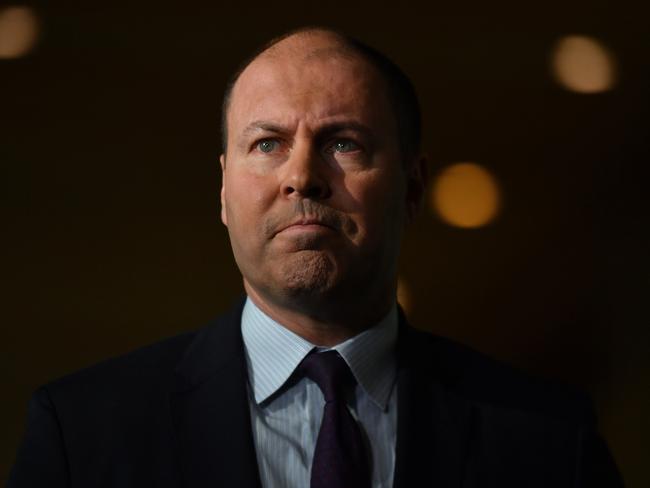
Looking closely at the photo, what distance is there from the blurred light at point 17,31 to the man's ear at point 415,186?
0.70m

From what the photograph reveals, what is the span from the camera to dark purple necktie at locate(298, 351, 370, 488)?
108cm

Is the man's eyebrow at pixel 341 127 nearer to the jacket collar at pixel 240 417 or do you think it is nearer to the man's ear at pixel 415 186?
the man's ear at pixel 415 186

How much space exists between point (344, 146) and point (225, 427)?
386mm

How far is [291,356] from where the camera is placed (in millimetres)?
1168

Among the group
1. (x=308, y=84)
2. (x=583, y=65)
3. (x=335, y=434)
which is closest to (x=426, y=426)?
(x=335, y=434)

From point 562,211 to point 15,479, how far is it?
1012mm

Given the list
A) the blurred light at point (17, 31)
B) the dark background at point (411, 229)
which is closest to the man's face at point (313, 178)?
the dark background at point (411, 229)

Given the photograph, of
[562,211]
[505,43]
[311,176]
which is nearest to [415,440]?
[311,176]

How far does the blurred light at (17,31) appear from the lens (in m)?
1.52

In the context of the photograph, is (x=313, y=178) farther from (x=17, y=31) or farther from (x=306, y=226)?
(x=17, y=31)

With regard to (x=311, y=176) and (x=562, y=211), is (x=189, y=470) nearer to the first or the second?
(x=311, y=176)

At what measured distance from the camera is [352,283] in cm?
115

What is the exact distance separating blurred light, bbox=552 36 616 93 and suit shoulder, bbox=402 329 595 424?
0.57 metres

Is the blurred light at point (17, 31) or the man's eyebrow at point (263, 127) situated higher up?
the blurred light at point (17, 31)
